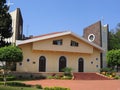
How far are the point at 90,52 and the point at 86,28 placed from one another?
8555 millimetres

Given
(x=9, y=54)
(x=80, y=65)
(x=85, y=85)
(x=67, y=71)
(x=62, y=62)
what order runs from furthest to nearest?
(x=80, y=65) < (x=62, y=62) < (x=67, y=71) < (x=9, y=54) < (x=85, y=85)

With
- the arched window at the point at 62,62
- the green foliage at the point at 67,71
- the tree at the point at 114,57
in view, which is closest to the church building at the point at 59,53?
the arched window at the point at 62,62

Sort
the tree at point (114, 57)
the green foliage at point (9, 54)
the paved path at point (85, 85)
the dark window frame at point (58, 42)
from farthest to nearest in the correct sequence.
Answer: the dark window frame at point (58, 42), the tree at point (114, 57), the green foliage at point (9, 54), the paved path at point (85, 85)

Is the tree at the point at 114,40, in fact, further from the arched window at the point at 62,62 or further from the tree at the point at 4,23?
the tree at the point at 4,23

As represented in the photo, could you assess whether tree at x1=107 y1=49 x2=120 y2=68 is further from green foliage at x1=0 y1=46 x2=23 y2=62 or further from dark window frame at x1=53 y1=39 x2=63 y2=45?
green foliage at x1=0 y1=46 x2=23 y2=62

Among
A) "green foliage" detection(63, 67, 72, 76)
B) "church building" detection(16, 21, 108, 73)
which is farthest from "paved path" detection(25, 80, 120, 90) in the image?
"church building" detection(16, 21, 108, 73)

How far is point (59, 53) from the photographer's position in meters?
34.6

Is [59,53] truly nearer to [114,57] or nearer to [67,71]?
[67,71]

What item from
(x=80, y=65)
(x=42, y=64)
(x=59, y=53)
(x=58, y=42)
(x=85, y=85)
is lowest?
(x=85, y=85)

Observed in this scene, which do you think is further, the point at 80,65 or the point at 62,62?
the point at 80,65

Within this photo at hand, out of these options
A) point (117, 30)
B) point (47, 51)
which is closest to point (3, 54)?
point (47, 51)

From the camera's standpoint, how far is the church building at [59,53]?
32.8 meters

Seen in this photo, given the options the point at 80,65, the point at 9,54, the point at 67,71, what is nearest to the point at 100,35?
the point at 80,65

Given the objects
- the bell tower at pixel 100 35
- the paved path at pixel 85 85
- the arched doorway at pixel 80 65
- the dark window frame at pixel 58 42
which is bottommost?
the paved path at pixel 85 85
